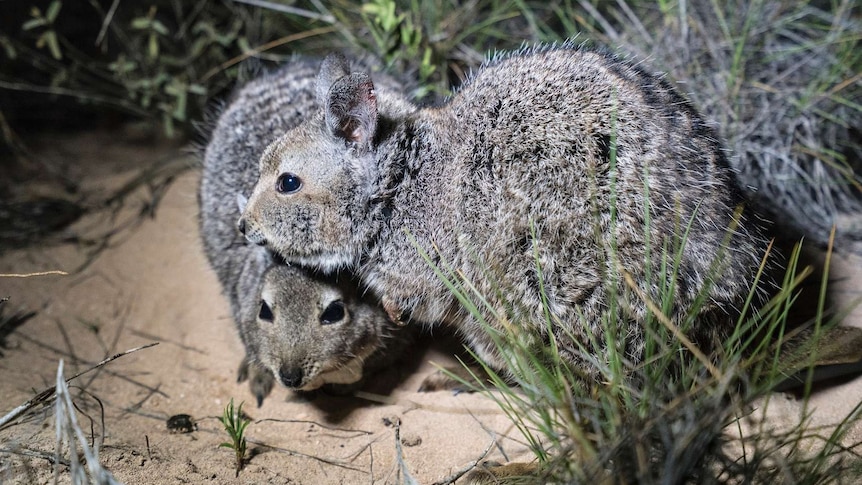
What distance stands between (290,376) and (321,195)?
95 cm

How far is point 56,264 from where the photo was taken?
17.7ft

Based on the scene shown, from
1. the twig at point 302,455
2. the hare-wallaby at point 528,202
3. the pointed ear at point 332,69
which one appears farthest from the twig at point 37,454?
the pointed ear at point 332,69

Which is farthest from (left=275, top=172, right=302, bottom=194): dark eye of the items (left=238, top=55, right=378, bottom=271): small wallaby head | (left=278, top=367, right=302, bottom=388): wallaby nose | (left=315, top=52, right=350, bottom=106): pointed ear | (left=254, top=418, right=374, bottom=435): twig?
(left=254, top=418, right=374, bottom=435): twig

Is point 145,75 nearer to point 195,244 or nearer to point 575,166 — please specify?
point 195,244

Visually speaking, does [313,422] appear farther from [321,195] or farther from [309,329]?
[321,195]

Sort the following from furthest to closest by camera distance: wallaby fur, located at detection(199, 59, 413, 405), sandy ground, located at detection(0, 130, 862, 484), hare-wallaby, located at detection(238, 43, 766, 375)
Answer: wallaby fur, located at detection(199, 59, 413, 405)
sandy ground, located at detection(0, 130, 862, 484)
hare-wallaby, located at detection(238, 43, 766, 375)

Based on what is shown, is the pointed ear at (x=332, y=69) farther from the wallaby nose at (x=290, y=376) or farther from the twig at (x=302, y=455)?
the twig at (x=302, y=455)

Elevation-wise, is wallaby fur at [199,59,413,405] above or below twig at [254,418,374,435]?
above

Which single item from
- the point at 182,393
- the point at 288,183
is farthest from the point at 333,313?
the point at 182,393

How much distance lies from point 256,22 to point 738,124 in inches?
156

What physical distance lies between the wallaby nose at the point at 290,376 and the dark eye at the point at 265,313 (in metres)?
0.36

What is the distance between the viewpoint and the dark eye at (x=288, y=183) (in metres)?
3.67

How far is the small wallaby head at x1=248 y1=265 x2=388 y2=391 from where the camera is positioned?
12.0ft

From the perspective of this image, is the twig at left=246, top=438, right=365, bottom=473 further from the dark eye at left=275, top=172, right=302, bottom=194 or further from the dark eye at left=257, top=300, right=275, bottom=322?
the dark eye at left=275, top=172, right=302, bottom=194
